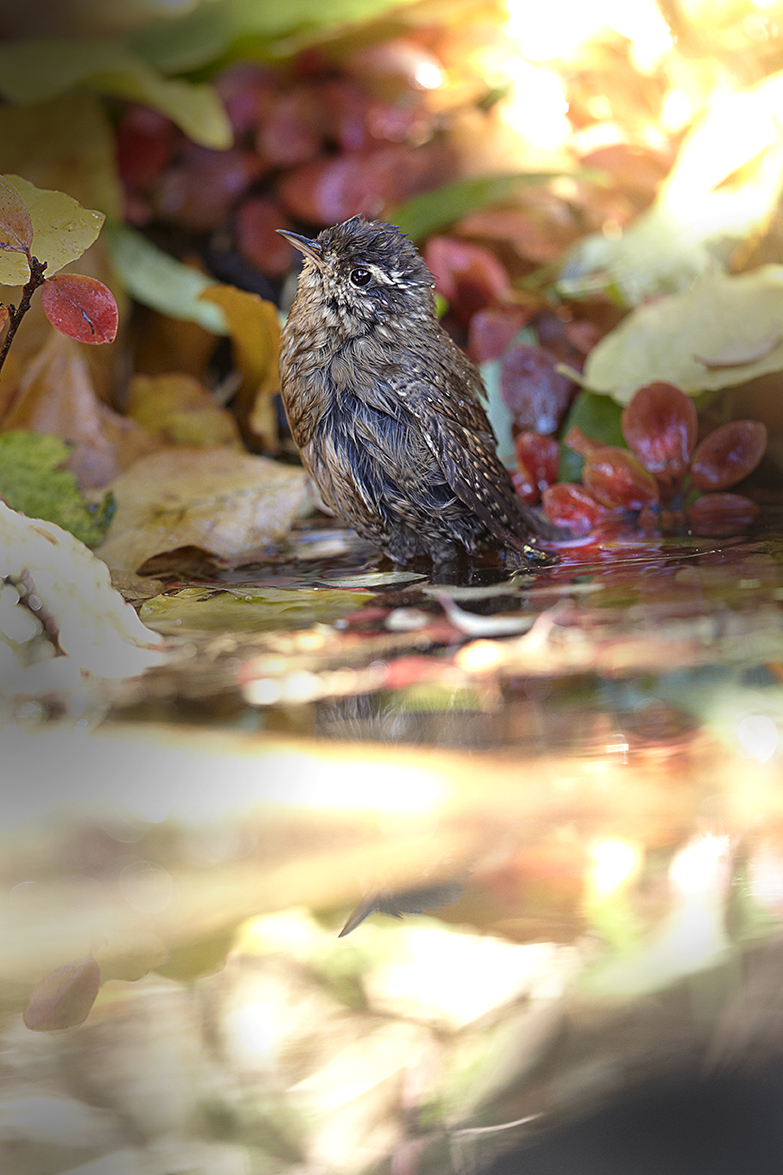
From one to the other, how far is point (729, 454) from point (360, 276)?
0.42m

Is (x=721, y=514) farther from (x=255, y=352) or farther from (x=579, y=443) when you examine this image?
(x=255, y=352)

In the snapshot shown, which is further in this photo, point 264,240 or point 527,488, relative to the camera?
point 264,240

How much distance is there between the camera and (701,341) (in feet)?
3.43

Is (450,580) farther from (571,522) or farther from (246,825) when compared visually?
(246,825)

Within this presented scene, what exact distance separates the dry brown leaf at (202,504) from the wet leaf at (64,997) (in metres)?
0.52

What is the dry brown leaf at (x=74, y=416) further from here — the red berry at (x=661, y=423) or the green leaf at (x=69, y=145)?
the red berry at (x=661, y=423)

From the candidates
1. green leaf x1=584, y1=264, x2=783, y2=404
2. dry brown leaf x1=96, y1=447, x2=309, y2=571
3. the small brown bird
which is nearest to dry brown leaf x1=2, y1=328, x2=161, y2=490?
dry brown leaf x1=96, y1=447, x2=309, y2=571

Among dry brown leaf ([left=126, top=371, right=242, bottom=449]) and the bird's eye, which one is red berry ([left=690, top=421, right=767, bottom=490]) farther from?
dry brown leaf ([left=126, top=371, right=242, bottom=449])

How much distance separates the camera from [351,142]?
1.47m

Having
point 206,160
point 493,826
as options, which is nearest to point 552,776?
point 493,826

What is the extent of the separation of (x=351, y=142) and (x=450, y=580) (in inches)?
37.3

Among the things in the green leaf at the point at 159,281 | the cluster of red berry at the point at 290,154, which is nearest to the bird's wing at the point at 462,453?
the green leaf at the point at 159,281

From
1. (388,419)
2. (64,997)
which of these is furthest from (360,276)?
(64,997)

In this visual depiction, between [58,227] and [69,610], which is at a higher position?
[58,227]
